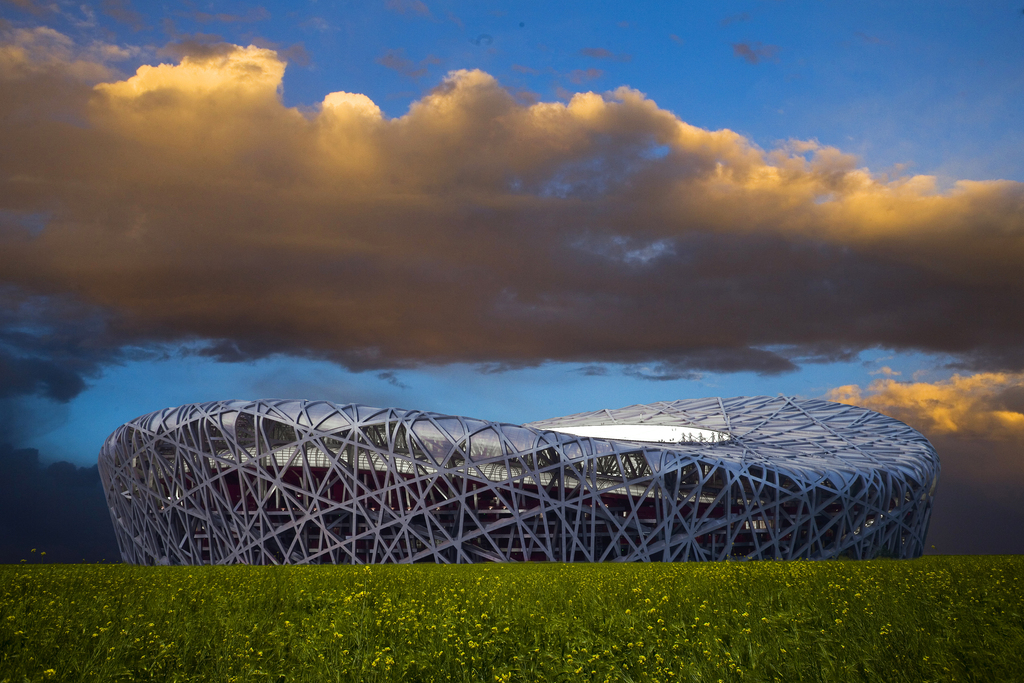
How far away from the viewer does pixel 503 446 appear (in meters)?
36.3

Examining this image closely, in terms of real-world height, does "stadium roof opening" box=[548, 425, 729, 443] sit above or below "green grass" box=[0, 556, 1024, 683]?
below

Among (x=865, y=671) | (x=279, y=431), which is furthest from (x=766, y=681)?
(x=279, y=431)

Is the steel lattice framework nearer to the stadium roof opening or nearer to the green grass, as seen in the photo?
the stadium roof opening

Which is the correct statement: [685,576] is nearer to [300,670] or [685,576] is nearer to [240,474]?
[300,670]

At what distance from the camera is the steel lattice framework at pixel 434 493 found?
1388 inches

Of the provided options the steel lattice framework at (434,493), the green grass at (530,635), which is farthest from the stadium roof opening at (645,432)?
the green grass at (530,635)

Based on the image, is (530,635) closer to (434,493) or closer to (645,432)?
(434,493)

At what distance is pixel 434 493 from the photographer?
35.6 m

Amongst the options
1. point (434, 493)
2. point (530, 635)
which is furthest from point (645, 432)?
point (530, 635)

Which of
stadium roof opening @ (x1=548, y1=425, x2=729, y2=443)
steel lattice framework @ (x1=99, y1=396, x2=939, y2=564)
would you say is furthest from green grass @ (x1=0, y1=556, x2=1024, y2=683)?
stadium roof opening @ (x1=548, y1=425, x2=729, y2=443)

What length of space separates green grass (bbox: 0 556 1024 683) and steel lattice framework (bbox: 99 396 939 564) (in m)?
22.8

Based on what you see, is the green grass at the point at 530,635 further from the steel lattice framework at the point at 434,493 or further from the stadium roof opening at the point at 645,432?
the stadium roof opening at the point at 645,432

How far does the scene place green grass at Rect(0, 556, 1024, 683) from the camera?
6926 mm

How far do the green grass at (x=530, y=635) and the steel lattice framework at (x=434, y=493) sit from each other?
74.9ft
